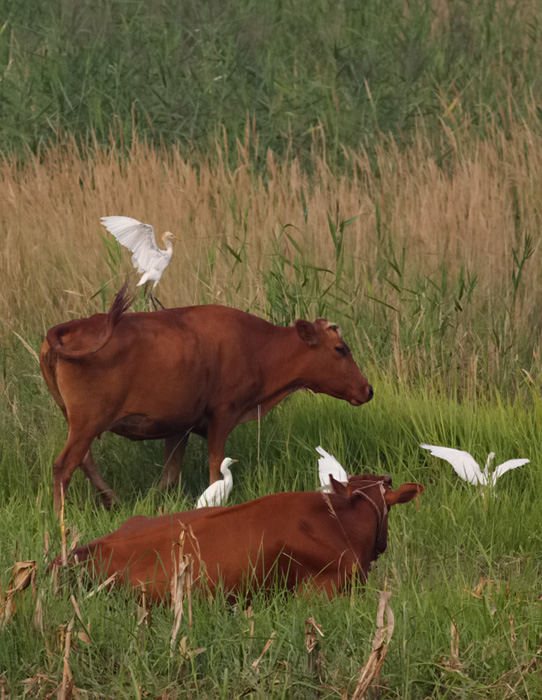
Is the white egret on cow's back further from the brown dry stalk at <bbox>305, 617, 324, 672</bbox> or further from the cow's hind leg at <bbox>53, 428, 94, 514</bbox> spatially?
the brown dry stalk at <bbox>305, 617, 324, 672</bbox>

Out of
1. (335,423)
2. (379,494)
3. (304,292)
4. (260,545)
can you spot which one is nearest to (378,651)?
(260,545)

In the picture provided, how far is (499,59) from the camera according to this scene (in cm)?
930

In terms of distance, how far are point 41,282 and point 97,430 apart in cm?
241

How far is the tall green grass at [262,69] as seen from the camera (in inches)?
326

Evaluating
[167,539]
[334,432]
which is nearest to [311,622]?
[167,539]

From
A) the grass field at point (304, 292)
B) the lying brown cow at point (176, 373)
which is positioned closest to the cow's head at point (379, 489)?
the grass field at point (304, 292)

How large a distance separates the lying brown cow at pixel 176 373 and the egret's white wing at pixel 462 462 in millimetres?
334

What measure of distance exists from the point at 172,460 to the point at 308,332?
0.72m

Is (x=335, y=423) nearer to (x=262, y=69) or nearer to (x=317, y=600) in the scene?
(x=317, y=600)

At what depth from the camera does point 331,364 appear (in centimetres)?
355

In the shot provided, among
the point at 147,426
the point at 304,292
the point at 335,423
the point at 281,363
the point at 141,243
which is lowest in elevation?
the point at 335,423

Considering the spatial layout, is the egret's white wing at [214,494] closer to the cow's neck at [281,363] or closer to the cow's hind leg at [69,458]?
the cow's neck at [281,363]

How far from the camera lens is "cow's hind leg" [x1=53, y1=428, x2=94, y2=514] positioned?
10.6 feet

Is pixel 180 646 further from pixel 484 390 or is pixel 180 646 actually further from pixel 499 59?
pixel 499 59
